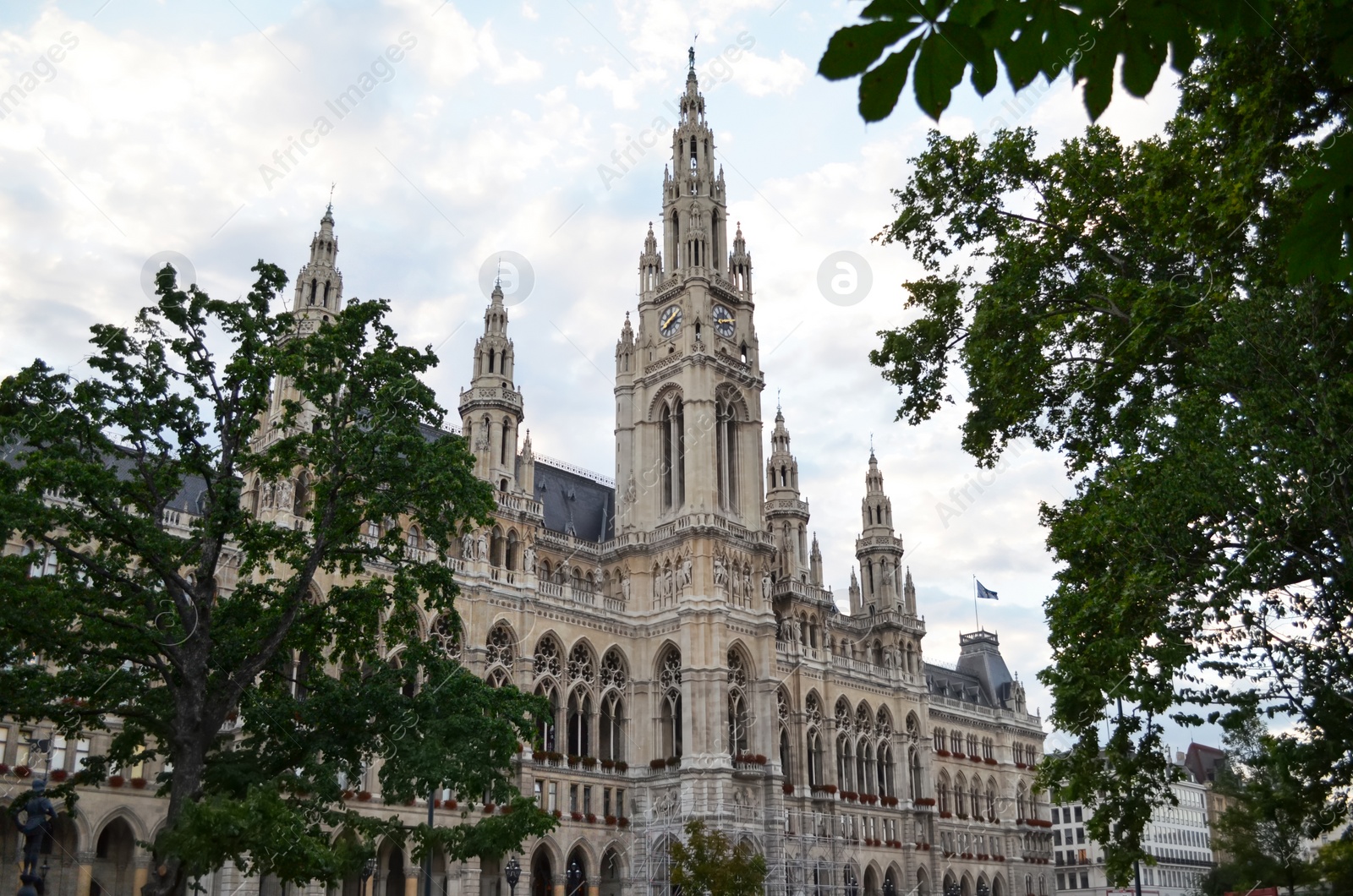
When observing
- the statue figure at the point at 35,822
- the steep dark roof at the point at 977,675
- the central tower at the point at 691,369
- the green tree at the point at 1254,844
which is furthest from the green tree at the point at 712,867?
the steep dark roof at the point at 977,675

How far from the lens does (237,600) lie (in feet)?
78.8

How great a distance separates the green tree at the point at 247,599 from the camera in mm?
21141

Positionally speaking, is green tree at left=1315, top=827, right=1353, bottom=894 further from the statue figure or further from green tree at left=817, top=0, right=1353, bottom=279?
green tree at left=817, top=0, right=1353, bottom=279

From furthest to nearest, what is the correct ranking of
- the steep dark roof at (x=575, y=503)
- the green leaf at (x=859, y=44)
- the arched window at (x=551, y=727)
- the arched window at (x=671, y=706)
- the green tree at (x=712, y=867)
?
the steep dark roof at (x=575, y=503) < the arched window at (x=671, y=706) < the arched window at (x=551, y=727) < the green tree at (x=712, y=867) < the green leaf at (x=859, y=44)

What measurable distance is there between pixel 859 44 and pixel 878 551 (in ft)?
254

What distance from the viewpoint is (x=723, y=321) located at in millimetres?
64875

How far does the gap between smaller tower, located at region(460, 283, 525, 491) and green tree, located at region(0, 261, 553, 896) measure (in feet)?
99.1

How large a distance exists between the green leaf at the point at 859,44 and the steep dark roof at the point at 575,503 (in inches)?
2320

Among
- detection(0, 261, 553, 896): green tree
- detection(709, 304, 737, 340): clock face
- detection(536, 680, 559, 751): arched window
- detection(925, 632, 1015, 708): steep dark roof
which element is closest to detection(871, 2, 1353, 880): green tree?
detection(0, 261, 553, 896): green tree

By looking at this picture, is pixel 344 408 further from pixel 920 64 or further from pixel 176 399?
pixel 920 64

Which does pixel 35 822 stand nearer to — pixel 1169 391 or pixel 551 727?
pixel 1169 391

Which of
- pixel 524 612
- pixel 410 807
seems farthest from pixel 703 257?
pixel 410 807

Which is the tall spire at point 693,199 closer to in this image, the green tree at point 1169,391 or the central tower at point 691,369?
the central tower at point 691,369

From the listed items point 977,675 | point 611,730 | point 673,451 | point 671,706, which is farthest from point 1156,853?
point 673,451
